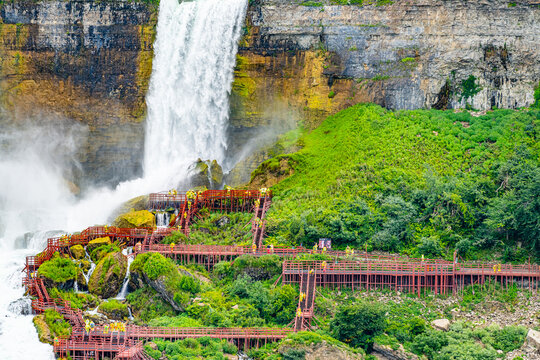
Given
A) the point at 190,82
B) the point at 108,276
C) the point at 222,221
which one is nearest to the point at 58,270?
the point at 108,276

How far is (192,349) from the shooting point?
2645 inches

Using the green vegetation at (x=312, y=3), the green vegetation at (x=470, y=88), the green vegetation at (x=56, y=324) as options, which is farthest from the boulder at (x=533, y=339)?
the green vegetation at (x=312, y=3)

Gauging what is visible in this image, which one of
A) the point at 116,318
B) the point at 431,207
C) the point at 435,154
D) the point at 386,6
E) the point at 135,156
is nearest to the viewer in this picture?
the point at 116,318

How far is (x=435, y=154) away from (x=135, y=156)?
29082mm

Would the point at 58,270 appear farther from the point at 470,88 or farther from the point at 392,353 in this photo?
the point at 470,88

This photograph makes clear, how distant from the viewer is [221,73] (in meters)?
97.0

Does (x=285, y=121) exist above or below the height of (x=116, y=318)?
above

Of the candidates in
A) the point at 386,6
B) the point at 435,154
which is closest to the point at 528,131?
the point at 435,154

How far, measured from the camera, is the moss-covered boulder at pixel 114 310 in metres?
72.8

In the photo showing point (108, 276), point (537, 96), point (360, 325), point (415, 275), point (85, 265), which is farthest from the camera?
point (537, 96)

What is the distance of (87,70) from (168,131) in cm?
1002

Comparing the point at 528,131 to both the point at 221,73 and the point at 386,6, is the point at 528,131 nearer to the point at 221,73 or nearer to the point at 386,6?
the point at 386,6

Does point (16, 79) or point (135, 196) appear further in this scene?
point (16, 79)

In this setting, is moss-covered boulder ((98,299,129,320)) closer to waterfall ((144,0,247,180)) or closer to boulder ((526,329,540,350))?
waterfall ((144,0,247,180))
